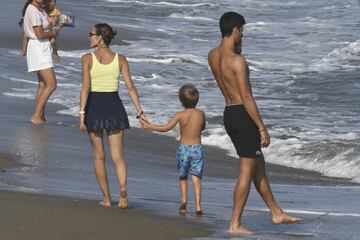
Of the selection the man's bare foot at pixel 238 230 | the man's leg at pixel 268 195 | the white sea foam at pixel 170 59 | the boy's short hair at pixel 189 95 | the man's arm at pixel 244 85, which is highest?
the man's arm at pixel 244 85

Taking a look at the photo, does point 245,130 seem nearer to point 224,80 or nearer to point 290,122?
point 224,80

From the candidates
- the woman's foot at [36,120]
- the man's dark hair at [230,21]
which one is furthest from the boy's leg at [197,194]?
the woman's foot at [36,120]

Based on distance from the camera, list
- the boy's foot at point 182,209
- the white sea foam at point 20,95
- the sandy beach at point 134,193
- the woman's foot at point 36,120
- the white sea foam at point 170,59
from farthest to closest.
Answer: the white sea foam at point 170,59, the white sea foam at point 20,95, the woman's foot at point 36,120, the boy's foot at point 182,209, the sandy beach at point 134,193

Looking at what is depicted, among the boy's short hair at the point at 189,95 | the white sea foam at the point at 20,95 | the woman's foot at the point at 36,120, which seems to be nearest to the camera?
the boy's short hair at the point at 189,95

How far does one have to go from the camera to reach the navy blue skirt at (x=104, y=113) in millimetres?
8633

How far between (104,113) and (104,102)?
9cm

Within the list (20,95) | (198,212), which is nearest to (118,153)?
(198,212)

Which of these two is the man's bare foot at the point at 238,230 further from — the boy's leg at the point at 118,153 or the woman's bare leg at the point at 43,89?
the woman's bare leg at the point at 43,89

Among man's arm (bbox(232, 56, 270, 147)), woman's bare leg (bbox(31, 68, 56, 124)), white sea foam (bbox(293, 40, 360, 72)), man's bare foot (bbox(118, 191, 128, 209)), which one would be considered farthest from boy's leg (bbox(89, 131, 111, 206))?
white sea foam (bbox(293, 40, 360, 72))

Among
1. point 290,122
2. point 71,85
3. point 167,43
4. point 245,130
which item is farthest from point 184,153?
point 167,43

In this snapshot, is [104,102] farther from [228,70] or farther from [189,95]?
[228,70]

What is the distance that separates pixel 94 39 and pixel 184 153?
108 cm

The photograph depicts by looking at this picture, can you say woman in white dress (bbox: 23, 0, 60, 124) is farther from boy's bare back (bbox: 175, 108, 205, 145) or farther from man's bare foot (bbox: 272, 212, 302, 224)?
man's bare foot (bbox: 272, 212, 302, 224)

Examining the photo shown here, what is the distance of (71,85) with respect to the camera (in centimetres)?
1783
